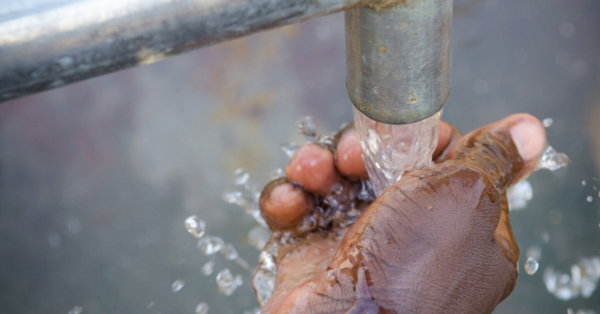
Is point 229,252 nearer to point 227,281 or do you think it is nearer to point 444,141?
point 227,281

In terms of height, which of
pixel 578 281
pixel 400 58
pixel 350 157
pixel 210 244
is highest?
pixel 400 58

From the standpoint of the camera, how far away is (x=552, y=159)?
620 millimetres

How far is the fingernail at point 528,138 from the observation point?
544 millimetres

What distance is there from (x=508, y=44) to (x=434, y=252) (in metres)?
0.48

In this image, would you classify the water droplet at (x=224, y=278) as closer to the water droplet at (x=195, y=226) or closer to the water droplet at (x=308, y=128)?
the water droplet at (x=195, y=226)

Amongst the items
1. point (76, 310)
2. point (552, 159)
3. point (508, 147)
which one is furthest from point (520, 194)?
point (76, 310)

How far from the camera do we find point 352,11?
276 millimetres

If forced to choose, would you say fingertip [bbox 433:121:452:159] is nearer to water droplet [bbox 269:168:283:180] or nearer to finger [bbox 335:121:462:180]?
finger [bbox 335:121:462:180]

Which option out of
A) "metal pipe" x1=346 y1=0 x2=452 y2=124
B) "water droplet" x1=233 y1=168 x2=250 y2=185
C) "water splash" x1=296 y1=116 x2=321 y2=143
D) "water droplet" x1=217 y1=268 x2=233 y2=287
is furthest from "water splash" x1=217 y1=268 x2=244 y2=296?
"metal pipe" x1=346 y1=0 x2=452 y2=124

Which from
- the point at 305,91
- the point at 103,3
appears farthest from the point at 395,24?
the point at 305,91

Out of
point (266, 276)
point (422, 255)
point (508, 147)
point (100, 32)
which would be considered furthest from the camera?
point (266, 276)

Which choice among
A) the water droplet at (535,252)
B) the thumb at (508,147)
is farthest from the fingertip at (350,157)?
the water droplet at (535,252)

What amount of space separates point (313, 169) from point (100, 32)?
0.42 meters

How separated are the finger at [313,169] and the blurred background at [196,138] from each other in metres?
0.14
